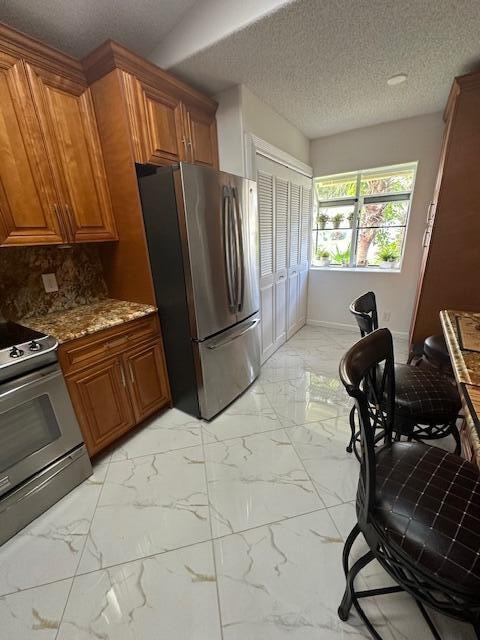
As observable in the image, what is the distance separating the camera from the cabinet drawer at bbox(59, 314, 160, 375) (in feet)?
4.99

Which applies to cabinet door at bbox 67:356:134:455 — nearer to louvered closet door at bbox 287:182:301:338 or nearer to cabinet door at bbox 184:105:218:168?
cabinet door at bbox 184:105:218:168

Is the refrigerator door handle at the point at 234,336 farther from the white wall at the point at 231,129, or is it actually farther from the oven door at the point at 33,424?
the white wall at the point at 231,129

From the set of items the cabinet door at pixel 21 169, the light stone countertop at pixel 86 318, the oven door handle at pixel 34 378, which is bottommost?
the oven door handle at pixel 34 378

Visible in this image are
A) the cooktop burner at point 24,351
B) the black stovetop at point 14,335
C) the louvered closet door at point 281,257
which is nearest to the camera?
the cooktop burner at point 24,351

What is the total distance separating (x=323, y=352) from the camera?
3.24 metres

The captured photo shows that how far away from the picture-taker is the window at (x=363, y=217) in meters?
3.26

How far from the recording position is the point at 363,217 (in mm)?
3543

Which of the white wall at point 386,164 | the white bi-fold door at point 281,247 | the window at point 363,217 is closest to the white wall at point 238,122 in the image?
the white bi-fold door at point 281,247

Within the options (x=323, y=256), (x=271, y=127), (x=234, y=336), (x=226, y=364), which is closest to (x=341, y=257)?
(x=323, y=256)

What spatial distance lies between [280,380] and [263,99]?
2565 mm

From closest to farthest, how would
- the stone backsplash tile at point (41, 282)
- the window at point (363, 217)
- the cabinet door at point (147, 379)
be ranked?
the stone backsplash tile at point (41, 282), the cabinet door at point (147, 379), the window at point (363, 217)

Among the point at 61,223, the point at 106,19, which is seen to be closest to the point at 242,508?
the point at 61,223

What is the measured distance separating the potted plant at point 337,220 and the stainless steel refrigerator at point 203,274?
1.98 m

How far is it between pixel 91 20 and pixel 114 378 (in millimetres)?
2192
